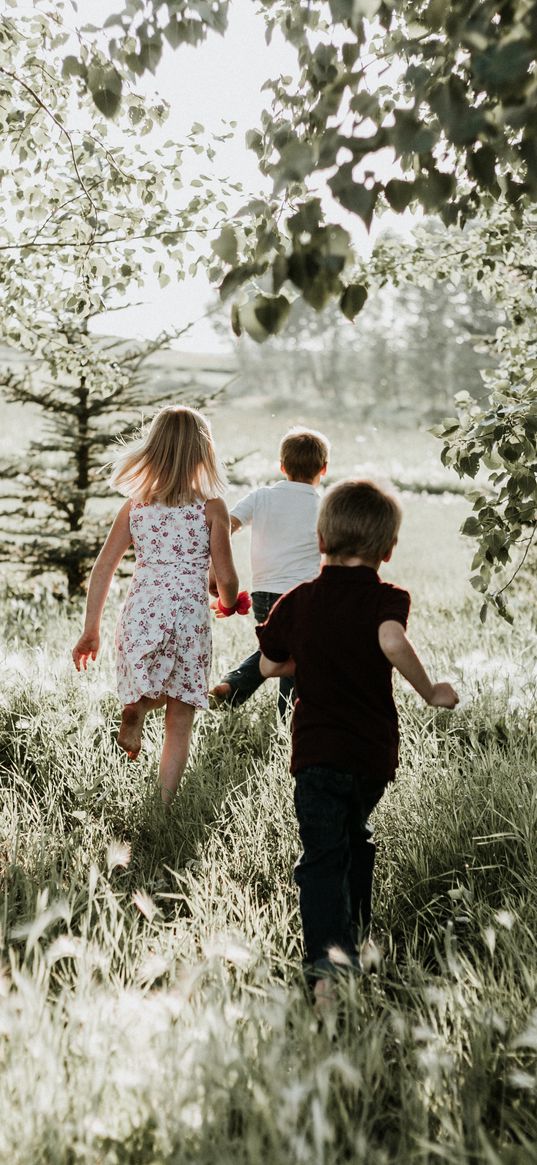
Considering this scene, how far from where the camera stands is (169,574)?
4.50 metres

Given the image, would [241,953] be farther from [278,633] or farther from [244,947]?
[278,633]

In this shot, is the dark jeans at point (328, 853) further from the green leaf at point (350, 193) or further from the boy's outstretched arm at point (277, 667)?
the green leaf at point (350, 193)

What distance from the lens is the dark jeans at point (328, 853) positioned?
2.90m

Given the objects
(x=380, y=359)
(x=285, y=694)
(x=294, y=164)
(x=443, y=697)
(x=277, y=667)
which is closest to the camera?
(x=294, y=164)

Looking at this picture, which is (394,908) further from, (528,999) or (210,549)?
(210,549)

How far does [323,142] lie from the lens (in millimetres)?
2197

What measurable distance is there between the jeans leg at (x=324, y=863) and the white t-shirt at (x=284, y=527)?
256cm

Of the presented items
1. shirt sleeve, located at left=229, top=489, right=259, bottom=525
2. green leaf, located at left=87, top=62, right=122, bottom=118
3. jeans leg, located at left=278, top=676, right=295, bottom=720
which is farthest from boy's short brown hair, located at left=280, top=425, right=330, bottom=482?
green leaf, located at left=87, top=62, right=122, bottom=118

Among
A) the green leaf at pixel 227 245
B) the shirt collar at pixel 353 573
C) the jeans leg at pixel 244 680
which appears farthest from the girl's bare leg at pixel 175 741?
the green leaf at pixel 227 245

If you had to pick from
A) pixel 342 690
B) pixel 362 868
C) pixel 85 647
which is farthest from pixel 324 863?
pixel 85 647

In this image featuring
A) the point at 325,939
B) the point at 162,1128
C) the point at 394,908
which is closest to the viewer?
the point at 162,1128

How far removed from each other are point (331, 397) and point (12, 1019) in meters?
87.7

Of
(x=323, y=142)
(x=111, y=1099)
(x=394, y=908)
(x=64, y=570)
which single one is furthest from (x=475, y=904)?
(x=64, y=570)

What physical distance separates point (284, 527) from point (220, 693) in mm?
1010
